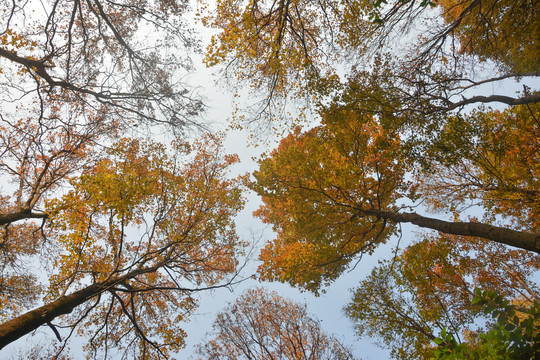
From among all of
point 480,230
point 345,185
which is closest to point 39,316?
point 345,185

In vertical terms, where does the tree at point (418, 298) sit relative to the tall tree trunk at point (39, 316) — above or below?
below

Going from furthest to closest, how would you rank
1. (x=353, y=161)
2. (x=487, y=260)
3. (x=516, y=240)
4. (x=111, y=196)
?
(x=487, y=260)
(x=353, y=161)
(x=111, y=196)
(x=516, y=240)

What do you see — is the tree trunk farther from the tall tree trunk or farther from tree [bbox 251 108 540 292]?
the tall tree trunk

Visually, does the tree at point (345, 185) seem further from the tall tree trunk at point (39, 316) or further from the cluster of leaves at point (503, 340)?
the tall tree trunk at point (39, 316)

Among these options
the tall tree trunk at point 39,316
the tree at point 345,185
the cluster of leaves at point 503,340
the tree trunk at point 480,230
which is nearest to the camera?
the cluster of leaves at point 503,340

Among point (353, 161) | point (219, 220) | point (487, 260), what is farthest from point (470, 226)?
point (487, 260)

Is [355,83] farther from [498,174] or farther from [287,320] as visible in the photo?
[287,320]

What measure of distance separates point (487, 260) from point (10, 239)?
18962 millimetres

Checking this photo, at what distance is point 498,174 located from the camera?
5629 millimetres

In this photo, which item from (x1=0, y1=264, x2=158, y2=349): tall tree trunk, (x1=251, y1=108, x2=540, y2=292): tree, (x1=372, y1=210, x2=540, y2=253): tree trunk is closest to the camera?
(x1=372, y1=210, x2=540, y2=253): tree trunk

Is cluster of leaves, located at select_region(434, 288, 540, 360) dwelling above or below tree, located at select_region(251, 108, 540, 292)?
below

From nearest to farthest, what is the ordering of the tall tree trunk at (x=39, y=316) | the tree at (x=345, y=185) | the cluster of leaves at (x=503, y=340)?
the cluster of leaves at (x=503, y=340) → the tall tree trunk at (x=39, y=316) → the tree at (x=345, y=185)

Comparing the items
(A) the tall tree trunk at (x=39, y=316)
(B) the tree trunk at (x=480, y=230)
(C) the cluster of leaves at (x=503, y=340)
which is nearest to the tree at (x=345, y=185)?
(B) the tree trunk at (x=480, y=230)

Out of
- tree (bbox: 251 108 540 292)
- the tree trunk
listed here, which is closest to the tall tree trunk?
tree (bbox: 251 108 540 292)
